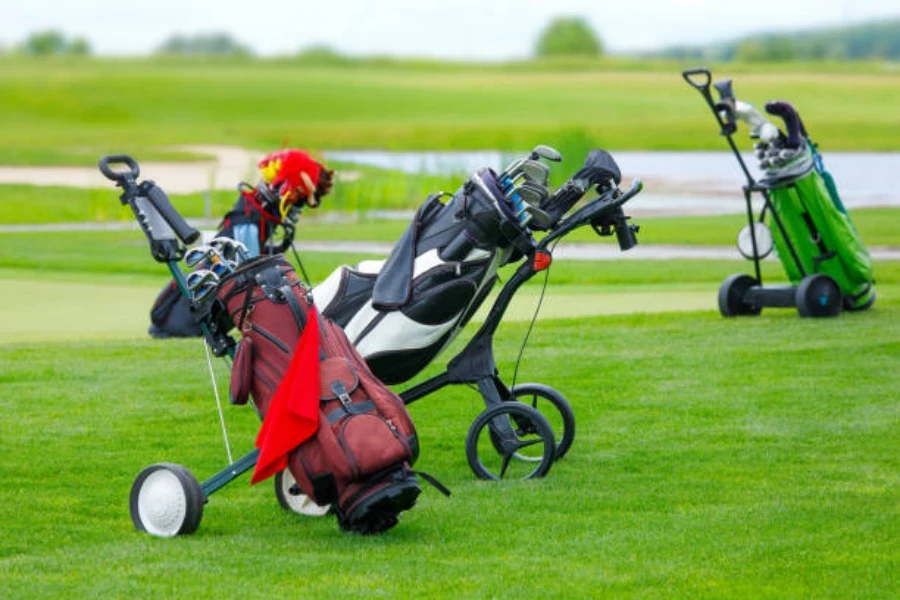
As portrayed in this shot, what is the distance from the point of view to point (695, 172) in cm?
3691

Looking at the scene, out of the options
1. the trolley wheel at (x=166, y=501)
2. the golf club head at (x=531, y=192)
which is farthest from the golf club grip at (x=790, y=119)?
→ the trolley wheel at (x=166, y=501)

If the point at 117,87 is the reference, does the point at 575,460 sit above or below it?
above

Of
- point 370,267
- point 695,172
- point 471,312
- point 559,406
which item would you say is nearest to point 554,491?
point 559,406

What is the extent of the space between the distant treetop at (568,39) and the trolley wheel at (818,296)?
11064cm

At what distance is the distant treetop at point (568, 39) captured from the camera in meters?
123

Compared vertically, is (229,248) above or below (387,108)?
above

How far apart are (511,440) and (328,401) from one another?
1.25 m

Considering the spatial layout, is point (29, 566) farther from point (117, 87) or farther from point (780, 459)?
point (117, 87)

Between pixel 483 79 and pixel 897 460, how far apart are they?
236 feet

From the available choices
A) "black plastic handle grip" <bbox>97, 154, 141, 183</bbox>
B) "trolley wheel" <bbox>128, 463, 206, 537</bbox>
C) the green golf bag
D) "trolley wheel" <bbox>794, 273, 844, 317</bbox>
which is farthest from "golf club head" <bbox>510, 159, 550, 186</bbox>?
"trolley wheel" <bbox>794, 273, 844, 317</bbox>

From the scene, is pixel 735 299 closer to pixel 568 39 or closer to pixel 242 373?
pixel 242 373

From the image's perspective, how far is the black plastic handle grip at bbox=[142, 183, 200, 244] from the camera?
578 centimetres

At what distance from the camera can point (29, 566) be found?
Result: 5285 mm

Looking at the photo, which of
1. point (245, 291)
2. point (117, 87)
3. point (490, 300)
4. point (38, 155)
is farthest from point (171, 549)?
point (117, 87)
